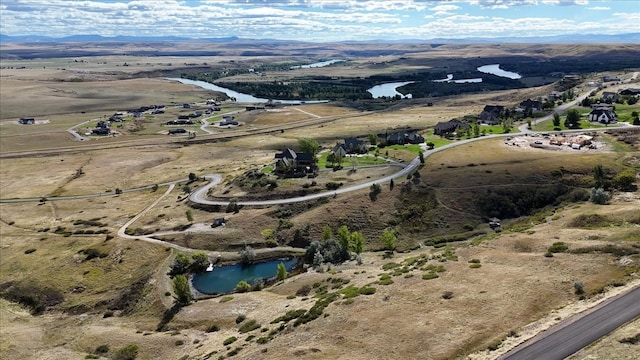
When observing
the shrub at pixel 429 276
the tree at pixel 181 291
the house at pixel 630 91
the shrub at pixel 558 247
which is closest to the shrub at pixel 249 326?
the tree at pixel 181 291

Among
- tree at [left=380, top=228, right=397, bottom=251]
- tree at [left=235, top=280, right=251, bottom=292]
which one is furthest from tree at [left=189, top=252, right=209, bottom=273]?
tree at [left=380, top=228, right=397, bottom=251]

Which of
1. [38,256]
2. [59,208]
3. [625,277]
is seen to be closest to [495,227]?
[625,277]

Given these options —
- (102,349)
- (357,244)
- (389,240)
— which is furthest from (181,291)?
(389,240)

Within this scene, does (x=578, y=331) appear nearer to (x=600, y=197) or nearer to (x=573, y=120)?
(x=600, y=197)

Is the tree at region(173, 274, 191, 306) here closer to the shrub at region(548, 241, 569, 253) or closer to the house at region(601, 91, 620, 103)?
the shrub at region(548, 241, 569, 253)

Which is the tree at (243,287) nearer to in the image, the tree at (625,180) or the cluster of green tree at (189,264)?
the cluster of green tree at (189,264)

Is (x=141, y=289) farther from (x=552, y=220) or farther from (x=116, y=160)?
(x=116, y=160)

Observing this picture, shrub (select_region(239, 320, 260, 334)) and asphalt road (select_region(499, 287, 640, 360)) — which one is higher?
asphalt road (select_region(499, 287, 640, 360))
